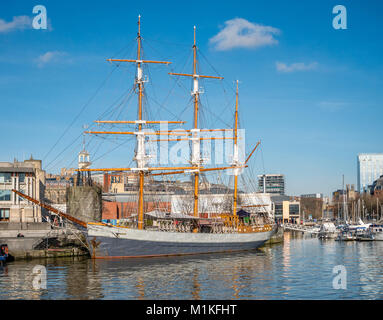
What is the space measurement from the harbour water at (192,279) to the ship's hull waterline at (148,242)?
214cm

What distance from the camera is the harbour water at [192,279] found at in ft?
91.0

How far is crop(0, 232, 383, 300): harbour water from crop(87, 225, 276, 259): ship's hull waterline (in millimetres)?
2141

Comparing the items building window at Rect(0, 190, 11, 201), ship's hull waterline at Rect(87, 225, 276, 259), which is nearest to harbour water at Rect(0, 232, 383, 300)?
ship's hull waterline at Rect(87, 225, 276, 259)

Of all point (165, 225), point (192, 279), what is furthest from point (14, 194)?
point (192, 279)

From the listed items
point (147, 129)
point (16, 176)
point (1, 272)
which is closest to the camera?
point (1, 272)

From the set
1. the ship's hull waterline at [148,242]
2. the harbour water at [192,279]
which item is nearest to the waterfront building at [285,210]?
the ship's hull waterline at [148,242]

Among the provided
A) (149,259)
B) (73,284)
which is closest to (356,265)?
(149,259)

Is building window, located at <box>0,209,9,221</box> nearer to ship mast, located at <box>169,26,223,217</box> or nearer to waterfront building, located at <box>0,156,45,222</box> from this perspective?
waterfront building, located at <box>0,156,45,222</box>

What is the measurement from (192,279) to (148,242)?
1711cm

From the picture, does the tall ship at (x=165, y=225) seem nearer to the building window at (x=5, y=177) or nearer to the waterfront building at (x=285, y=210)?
the building window at (x=5, y=177)

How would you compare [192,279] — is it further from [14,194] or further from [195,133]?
[14,194]
